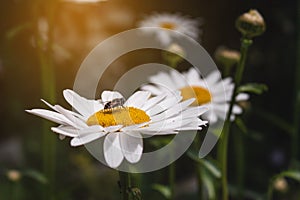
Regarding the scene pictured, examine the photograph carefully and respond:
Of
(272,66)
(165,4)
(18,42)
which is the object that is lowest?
(272,66)

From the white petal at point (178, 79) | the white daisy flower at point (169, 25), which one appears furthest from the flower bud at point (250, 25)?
the white daisy flower at point (169, 25)

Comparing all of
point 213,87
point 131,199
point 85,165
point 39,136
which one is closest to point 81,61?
point 39,136

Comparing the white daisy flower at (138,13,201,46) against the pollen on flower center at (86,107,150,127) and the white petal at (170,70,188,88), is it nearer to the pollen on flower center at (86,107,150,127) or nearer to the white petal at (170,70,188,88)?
the white petal at (170,70,188,88)

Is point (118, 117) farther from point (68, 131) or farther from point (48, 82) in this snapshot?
point (48, 82)

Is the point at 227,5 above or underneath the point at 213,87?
above

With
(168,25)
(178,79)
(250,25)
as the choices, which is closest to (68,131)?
(250,25)

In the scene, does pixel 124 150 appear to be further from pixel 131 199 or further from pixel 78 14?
pixel 78 14
